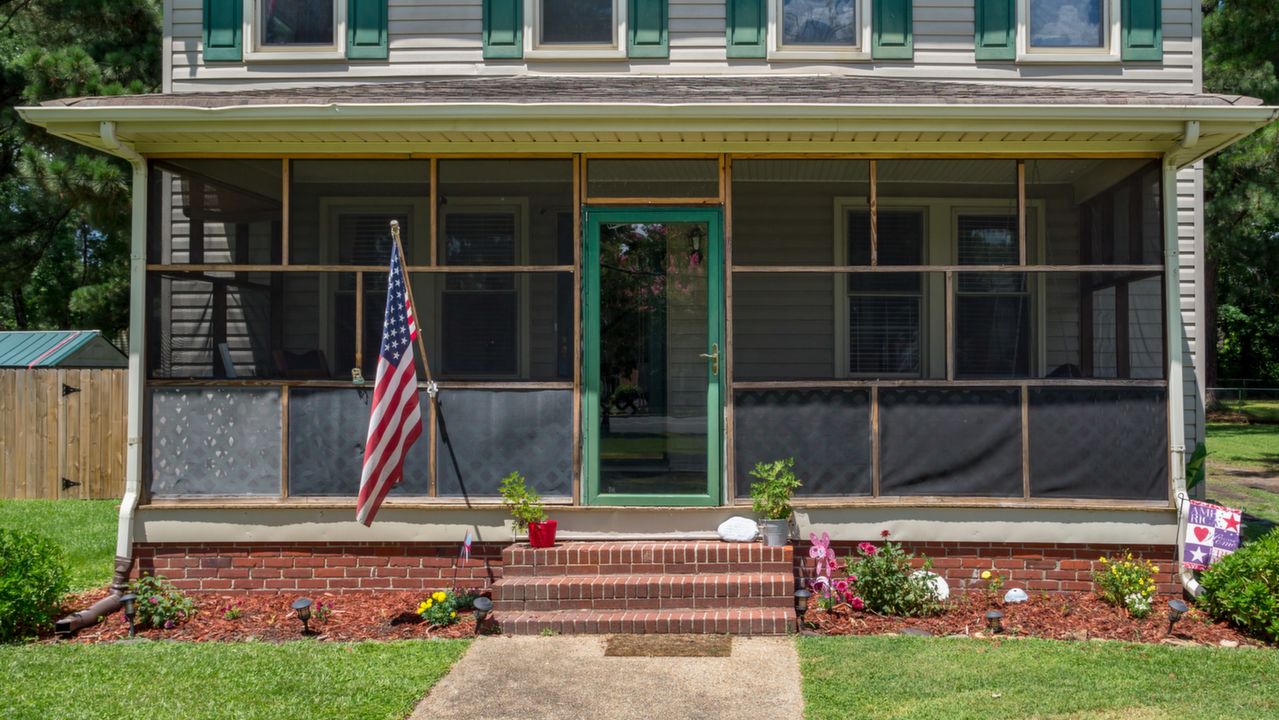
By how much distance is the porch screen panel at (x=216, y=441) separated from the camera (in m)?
7.07

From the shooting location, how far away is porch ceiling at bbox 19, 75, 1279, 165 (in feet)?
21.4

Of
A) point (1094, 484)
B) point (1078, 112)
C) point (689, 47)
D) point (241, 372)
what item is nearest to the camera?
point (1078, 112)

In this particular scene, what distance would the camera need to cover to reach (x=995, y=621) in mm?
6199

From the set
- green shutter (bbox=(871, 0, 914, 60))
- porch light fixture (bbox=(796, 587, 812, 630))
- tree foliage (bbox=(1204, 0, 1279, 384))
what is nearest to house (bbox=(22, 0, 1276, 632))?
porch light fixture (bbox=(796, 587, 812, 630))

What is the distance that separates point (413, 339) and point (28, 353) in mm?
9841

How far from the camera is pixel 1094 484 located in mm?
6953

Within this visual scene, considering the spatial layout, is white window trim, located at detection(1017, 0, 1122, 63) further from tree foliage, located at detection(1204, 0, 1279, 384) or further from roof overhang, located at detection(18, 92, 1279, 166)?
tree foliage, located at detection(1204, 0, 1279, 384)

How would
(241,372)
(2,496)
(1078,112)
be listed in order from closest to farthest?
(1078,112) → (241,372) → (2,496)

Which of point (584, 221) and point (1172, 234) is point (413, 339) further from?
point (1172, 234)

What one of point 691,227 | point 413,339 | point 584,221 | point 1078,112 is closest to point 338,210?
point 413,339

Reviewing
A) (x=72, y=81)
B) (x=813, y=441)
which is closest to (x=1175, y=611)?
(x=813, y=441)

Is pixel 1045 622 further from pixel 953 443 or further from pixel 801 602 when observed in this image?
pixel 801 602

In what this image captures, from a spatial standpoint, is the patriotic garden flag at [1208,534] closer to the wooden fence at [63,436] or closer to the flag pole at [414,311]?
the flag pole at [414,311]

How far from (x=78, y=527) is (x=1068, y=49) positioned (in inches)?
412
